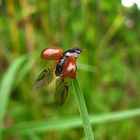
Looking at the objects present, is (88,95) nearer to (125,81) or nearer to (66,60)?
(125,81)

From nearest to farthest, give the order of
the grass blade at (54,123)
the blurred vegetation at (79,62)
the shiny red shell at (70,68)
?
the shiny red shell at (70,68), the grass blade at (54,123), the blurred vegetation at (79,62)

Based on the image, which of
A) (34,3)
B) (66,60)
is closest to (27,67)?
(34,3)

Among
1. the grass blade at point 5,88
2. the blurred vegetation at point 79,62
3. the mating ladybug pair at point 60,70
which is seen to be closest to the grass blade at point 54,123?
the grass blade at point 5,88

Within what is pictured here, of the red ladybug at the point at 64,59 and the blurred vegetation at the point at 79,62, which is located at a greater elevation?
the blurred vegetation at the point at 79,62

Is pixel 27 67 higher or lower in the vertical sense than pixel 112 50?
lower

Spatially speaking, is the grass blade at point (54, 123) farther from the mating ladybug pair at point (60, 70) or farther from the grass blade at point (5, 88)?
the mating ladybug pair at point (60, 70)
